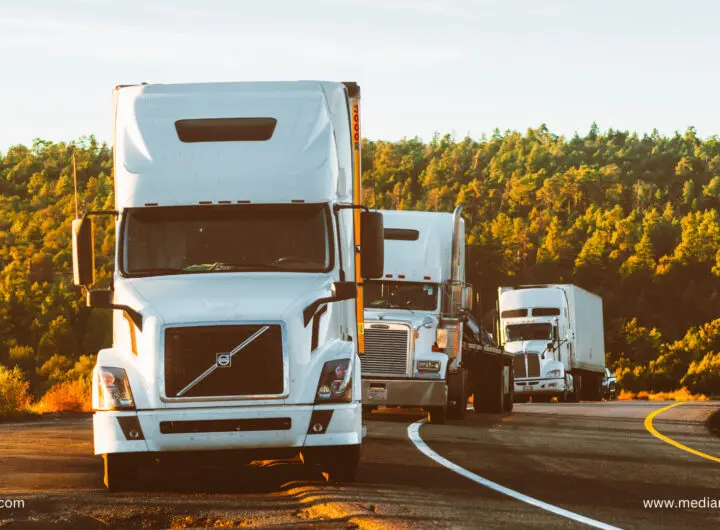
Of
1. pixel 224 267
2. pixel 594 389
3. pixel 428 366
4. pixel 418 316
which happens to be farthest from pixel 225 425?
pixel 594 389

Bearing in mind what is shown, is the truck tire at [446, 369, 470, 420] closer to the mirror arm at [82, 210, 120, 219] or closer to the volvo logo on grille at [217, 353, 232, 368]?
the mirror arm at [82, 210, 120, 219]

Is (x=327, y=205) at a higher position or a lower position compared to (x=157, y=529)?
higher

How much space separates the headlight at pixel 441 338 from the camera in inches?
960

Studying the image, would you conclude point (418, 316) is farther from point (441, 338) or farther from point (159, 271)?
point (159, 271)

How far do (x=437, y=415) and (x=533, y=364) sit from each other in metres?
22.1

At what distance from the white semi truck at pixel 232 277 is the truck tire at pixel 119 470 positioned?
13 millimetres

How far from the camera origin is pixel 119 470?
40.6 feet

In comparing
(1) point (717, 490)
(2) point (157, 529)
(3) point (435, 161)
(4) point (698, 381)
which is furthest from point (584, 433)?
(3) point (435, 161)

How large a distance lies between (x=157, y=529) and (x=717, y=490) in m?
5.62

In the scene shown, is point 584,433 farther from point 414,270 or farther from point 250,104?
point 250,104

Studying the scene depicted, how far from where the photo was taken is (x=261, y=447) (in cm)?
1215

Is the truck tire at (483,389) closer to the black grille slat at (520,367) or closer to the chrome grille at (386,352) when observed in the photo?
the chrome grille at (386,352)

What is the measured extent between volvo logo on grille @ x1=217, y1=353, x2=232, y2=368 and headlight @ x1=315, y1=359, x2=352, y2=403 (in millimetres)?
862

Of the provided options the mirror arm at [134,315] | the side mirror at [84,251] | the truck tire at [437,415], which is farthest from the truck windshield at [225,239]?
the truck tire at [437,415]
